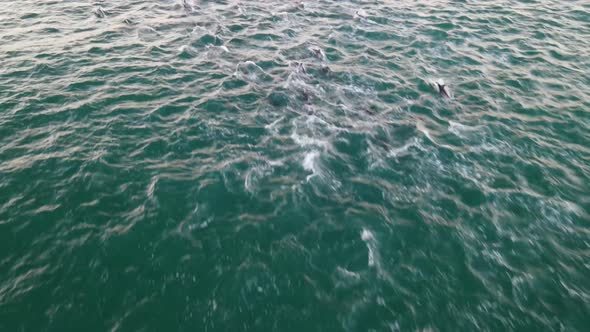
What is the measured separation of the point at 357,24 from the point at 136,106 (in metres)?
17.8

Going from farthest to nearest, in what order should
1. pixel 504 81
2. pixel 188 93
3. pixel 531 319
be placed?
1. pixel 504 81
2. pixel 188 93
3. pixel 531 319

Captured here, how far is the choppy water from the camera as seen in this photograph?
35.1 feet

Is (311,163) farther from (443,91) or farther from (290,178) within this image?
(443,91)

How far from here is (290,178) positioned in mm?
14836

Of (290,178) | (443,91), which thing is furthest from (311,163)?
(443,91)

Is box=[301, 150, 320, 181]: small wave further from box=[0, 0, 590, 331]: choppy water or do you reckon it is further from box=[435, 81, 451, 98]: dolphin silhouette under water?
box=[435, 81, 451, 98]: dolphin silhouette under water

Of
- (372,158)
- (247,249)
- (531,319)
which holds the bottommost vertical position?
(531,319)

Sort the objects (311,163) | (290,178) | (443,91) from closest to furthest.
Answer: (290,178) → (311,163) → (443,91)

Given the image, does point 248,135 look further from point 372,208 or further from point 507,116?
point 507,116

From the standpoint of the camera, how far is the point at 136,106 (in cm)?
1817

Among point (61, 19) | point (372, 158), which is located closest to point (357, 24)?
point (372, 158)

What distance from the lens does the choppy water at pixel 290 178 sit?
1069cm

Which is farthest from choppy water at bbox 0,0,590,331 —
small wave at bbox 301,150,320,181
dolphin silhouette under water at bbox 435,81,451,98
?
dolphin silhouette under water at bbox 435,81,451,98

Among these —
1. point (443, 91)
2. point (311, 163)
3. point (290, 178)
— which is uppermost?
point (443, 91)
